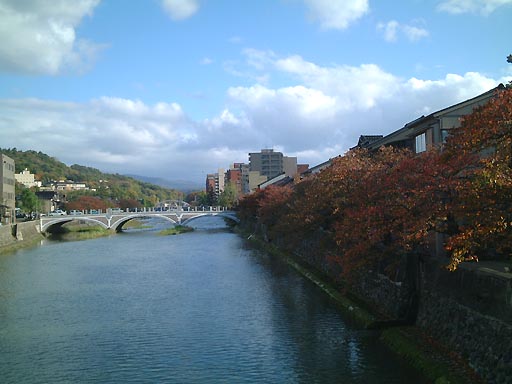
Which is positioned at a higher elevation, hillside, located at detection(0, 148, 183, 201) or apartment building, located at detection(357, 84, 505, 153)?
hillside, located at detection(0, 148, 183, 201)

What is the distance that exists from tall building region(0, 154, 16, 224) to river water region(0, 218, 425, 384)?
24.7m

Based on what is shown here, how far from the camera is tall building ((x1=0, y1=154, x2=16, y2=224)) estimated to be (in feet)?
155

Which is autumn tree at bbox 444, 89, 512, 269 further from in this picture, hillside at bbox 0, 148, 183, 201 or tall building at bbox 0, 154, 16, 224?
hillside at bbox 0, 148, 183, 201

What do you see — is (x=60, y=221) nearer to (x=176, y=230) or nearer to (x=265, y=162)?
(x=176, y=230)

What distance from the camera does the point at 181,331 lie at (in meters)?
13.9

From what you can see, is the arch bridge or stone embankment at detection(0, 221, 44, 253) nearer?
stone embankment at detection(0, 221, 44, 253)

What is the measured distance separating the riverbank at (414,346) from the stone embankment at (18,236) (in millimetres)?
29226

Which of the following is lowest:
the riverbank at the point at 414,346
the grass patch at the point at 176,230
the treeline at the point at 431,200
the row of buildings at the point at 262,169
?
the riverbank at the point at 414,346

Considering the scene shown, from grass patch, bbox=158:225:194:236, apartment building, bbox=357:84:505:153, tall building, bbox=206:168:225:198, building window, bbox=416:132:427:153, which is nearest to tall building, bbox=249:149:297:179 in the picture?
tall building, bbox=206:168:225:198

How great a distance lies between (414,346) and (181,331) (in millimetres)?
6408

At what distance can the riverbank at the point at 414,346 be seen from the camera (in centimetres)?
941

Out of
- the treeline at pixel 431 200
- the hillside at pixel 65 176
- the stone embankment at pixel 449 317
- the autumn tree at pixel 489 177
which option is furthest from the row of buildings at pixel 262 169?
the autumn tree at pixel 489 177

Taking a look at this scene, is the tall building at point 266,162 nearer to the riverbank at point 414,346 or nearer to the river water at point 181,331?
the river water at point 181,331

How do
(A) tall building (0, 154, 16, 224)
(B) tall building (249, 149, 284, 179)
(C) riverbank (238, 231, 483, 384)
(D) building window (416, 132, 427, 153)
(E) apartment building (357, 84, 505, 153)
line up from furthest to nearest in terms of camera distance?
(B) tall building (249, 149, 284, 179), (A) tall building (0, 154, 16, 224), (D) building window (416, 132, 427, 153), (E) apartment building (357, 84, 505, 153), (C) riverbank (238, 231, 483, 384)
